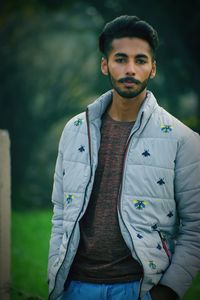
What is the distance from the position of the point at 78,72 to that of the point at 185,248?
41.3 feet

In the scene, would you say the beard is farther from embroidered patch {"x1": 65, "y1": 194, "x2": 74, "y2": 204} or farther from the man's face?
embroidered patch {"x1": 65, "y1": 194, "x2": 74, "y2": 204}

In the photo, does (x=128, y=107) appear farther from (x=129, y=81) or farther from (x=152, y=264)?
(x=152, y=264)

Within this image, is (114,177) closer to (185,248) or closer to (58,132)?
(185,248)

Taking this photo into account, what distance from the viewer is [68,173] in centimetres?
296

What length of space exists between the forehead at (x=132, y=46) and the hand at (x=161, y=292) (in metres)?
1.33

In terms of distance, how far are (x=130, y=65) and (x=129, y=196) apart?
759 millimetres

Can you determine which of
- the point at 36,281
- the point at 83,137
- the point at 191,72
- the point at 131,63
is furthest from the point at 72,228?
the point at 191,72

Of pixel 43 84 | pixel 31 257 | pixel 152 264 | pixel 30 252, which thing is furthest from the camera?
pixel 43 84

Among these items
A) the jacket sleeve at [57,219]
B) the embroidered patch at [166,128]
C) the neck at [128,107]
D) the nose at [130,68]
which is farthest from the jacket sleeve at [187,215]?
the jacket sleeve at [57,219]

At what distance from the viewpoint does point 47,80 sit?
570 inches

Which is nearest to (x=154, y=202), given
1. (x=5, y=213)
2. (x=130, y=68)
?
(x=130, y=68)

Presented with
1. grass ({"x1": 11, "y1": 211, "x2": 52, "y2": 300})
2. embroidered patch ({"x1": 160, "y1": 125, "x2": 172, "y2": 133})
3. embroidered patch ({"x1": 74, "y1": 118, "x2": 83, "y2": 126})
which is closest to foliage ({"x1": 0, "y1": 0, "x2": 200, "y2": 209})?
grass ({"x1": 11, "y1": 211, "x2": 52, "y2": 300})

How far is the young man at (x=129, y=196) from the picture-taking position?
2.69 meters

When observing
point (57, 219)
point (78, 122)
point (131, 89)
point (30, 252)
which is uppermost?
point (131, 89)
